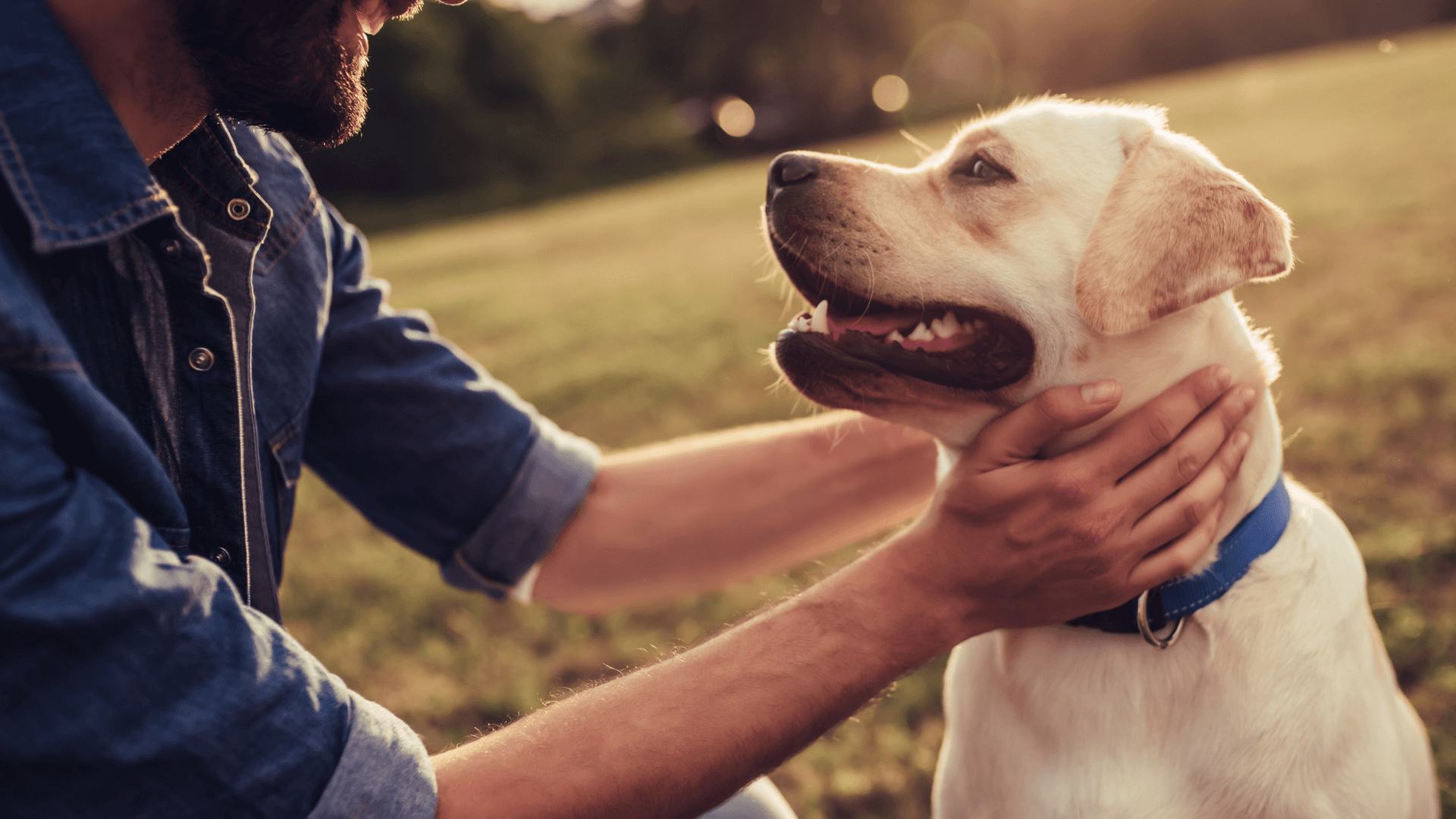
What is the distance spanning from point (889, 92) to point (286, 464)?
3928 centimetres

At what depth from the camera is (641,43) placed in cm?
4394

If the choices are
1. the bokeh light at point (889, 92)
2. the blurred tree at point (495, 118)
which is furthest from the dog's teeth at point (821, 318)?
the bokeh light at point (889, 92)

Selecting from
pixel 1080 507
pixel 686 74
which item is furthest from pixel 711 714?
pixel 686 74

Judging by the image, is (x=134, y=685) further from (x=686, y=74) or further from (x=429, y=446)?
(x=686, y=74)

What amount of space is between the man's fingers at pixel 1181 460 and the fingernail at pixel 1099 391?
0.15 meters

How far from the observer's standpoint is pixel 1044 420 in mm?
1949

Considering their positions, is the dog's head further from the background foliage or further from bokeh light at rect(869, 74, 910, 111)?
bokeh light at rect(869, 74, 910, 111)

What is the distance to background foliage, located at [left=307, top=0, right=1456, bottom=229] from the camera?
32.5 m

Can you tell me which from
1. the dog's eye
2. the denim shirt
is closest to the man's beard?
the denim shirt

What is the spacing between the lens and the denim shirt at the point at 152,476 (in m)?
1.29

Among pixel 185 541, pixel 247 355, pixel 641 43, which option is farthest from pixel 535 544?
pixel 641 43

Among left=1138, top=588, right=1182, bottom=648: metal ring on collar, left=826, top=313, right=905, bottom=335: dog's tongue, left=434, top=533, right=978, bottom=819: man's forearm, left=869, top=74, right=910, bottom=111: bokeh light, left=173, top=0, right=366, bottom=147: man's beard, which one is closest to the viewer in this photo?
left=434, top=533, right=978, bottom=819: man's forearm

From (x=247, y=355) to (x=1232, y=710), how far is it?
6.76 feet

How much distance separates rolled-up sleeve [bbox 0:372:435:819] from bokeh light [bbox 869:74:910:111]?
38.2m
